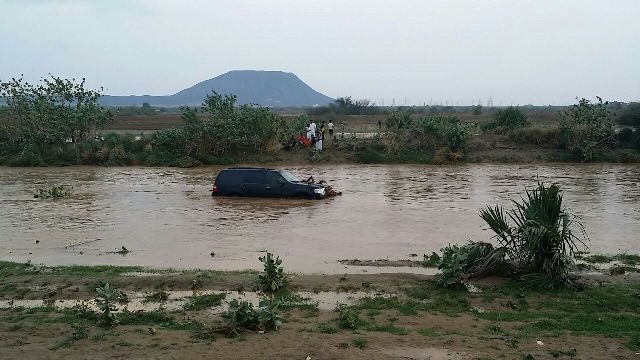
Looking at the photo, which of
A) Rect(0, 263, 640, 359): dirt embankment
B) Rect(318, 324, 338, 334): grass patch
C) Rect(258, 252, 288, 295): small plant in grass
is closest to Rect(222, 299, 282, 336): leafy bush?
Rect(0, 263, 640, 359): dirt embankment

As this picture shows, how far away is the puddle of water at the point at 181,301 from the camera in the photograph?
9.71 meters

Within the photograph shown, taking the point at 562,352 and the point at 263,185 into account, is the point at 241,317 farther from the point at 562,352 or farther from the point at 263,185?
the point at 263,185

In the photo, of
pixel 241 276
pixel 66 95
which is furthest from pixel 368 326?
pixel 66 95

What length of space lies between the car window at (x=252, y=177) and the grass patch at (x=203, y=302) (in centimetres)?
1346

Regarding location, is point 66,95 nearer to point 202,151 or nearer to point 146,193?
point 202,151

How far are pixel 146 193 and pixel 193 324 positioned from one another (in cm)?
1833

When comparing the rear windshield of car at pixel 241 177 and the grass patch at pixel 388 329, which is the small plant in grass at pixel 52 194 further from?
the grass patch at pixel 388 329

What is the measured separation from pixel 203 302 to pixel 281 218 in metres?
9.67

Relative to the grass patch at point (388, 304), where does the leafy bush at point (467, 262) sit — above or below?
above

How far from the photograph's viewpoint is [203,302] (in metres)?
9.80

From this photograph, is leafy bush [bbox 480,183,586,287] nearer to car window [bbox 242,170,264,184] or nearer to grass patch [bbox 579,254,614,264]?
grass patch [bbox 579,254,614,264]

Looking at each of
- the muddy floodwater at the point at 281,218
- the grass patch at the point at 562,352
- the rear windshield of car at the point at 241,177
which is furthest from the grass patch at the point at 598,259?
the rear windshield of car at the point at 241,177

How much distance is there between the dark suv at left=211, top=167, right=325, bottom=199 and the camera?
23.0 metres

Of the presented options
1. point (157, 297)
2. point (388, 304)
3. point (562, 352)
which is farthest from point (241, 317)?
point (562, 352)
